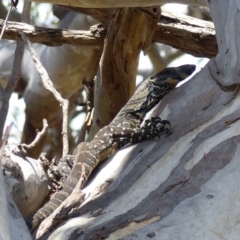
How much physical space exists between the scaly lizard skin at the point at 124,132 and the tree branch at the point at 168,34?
0.63ft

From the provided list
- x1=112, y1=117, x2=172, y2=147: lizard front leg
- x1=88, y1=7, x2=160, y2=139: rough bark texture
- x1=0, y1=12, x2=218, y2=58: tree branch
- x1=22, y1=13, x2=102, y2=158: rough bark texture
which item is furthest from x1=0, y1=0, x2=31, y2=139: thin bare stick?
x1=22, y1=13, x2=102, y2=158: rough bark texture

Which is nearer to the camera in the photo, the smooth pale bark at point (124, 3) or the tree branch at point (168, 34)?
the smooth pale bark at point (124, 3)

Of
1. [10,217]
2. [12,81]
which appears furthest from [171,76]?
[10,217]

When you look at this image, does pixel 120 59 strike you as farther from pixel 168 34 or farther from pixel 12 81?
pixel 12 81

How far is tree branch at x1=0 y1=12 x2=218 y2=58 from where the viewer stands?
4.34m

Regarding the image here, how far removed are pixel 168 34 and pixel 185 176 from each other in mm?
2103

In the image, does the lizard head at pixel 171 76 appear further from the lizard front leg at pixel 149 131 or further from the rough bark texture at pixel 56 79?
the rough bark texture at pixel 56 79

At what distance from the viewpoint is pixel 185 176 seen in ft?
8.34

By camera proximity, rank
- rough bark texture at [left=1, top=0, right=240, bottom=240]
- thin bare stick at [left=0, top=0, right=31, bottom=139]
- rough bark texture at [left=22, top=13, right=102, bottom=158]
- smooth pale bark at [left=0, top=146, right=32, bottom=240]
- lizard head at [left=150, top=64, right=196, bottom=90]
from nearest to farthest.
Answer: smooth pale bark at [left=0, top=146, right=32, bottom=240] < rough bark texture at [left=1, top=0, right=240, bottom=240] < thin bare stick at [left=0, top=0, right=31, bottom=139] < lizard head at [left=150, top=64, right=196, bottom=90] < rough bark texture at [left=22, top=13, right=102, bottom=158]

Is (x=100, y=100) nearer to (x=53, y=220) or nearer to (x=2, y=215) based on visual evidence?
(x=53, y=220)

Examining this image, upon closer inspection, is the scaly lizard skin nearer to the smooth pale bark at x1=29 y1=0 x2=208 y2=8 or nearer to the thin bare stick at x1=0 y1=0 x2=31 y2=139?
the thin bare stick at x1=0 y1=0 x2=31 y2=139

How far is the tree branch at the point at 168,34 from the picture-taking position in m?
4.34

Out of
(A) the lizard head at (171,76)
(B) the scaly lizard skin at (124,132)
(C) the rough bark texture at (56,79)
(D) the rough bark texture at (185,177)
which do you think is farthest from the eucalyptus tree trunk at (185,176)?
(C) the rough bark texture at (56,79)

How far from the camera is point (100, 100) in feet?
15.3
